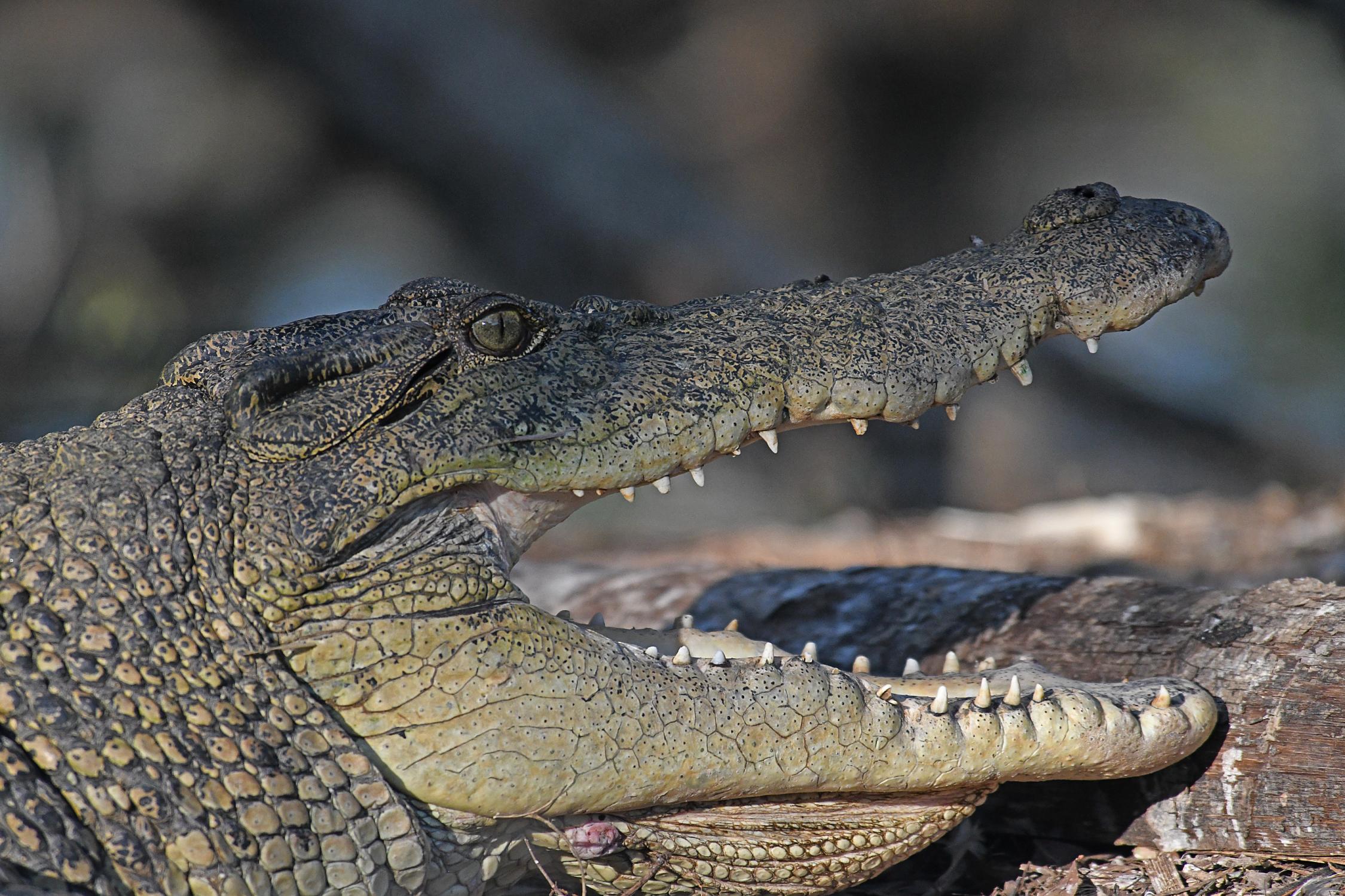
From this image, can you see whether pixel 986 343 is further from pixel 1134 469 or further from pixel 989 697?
pixel 1134 469

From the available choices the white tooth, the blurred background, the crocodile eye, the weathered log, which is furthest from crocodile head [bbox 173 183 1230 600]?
the blurred background

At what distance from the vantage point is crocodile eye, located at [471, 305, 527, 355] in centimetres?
243

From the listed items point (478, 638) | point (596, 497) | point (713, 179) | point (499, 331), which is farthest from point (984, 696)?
point (713, 179)

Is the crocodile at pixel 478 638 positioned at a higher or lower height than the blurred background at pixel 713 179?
lower

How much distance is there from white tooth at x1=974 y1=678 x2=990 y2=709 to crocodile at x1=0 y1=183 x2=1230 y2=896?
0.05 feet

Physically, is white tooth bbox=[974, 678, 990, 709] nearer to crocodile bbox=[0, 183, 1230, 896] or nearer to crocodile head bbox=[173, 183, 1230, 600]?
crocodile bbox=[0, 183, 1230, 896]

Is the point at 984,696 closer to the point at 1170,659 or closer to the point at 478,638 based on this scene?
the point at 1170,659

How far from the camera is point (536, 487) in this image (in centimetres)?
236

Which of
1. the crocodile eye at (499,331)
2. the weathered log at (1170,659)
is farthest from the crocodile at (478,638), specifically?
the weathered log at (1170,659)

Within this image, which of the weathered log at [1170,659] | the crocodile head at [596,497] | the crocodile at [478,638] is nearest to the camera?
the crocodile at [478,638]

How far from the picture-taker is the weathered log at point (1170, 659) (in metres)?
2.37

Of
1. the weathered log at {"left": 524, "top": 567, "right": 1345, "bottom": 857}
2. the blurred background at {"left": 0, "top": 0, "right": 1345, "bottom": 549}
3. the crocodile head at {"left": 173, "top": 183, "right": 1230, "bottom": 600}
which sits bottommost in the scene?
the weathered log at {"left": 524, "top": 567, "right": 1345, "bottom": 857}

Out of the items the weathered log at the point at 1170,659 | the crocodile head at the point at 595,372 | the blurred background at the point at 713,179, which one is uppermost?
the blurred background at the point at 713,179

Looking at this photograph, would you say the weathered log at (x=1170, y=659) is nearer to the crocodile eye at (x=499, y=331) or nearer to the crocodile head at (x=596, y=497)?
the crocodile head at (x=596, y=497)
